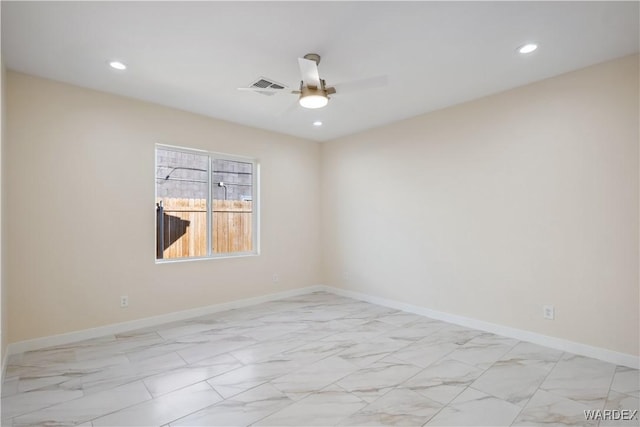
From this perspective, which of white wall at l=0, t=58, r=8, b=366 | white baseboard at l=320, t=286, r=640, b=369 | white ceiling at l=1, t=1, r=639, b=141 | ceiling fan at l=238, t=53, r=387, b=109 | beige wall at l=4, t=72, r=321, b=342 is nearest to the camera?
white ceiling at l=1, t=1, r=639, b=141

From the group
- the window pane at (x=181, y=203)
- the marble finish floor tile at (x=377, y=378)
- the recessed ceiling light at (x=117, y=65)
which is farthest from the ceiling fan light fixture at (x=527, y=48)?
the window pane at (x=181, y=203)

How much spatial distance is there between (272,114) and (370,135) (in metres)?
1.60

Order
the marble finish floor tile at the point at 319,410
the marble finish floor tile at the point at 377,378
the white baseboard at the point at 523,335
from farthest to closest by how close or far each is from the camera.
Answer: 1. the white baseboard at the point at 523,335
2. the marble finish floor tile at the point at 377,378
3. the marble finish floor tile at the point at 319,410

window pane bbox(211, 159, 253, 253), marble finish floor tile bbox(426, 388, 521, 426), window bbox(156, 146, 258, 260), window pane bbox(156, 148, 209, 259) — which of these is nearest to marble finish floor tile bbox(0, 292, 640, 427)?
marble finish floor tile bbox(426, 388, 521, 426)

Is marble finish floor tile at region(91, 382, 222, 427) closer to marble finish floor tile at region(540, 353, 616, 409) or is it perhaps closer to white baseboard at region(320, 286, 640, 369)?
marble finish floor tile at region(540, 353, 616, 409)

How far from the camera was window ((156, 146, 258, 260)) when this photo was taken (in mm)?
4180

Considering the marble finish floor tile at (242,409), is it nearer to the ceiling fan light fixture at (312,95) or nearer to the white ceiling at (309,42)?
the ceiling fan light fixture at (312,95)

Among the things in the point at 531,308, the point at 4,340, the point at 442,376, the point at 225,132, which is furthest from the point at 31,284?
the point at 531,308

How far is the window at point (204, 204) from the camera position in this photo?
4.18 metres

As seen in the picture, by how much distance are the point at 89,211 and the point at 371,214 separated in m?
3.64

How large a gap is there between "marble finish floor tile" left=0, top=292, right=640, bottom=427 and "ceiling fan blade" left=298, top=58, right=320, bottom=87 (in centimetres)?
240

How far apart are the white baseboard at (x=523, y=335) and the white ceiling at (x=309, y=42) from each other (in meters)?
2.63

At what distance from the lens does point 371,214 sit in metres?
5.01

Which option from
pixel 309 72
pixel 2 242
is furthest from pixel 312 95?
pixel 2 242
